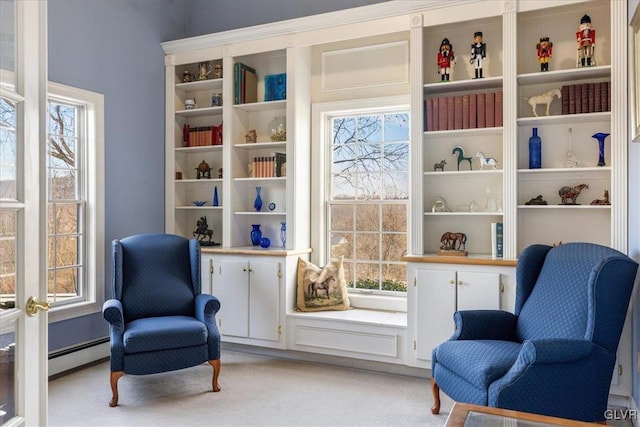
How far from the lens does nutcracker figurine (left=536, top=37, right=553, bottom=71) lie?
353 cm

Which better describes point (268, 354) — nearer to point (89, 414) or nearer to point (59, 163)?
point (89, 414)

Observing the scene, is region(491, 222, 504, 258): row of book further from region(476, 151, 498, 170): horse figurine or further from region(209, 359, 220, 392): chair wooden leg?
region(209, 359, 220, 392): chair wooden leg

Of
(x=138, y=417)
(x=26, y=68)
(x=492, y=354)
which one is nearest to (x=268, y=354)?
(x=138, y=417)

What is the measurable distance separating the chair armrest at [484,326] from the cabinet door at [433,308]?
492mm

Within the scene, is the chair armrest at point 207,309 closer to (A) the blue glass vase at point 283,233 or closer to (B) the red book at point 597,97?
(A) the blue glass vase at point 283,233

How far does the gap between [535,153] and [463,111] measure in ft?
1.96

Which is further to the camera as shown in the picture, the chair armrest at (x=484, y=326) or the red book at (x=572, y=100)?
the red book at (x=572, y=100)

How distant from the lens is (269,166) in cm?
456

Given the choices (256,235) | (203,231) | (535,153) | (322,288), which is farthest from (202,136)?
(535,153)

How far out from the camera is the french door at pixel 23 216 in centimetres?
150

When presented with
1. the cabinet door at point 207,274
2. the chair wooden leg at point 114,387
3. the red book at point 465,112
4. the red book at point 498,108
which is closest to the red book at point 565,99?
the red book at point 498,108

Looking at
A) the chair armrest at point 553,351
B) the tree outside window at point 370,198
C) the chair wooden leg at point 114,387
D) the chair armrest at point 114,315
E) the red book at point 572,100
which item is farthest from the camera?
the tree outside window at point 370,198

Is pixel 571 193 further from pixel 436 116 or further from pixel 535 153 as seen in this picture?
pixel 436 116

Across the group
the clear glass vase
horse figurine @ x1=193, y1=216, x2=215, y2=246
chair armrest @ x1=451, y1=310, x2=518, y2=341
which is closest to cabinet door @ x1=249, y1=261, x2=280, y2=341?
horse figurine @ x1=193, y1=216, x2=215, y2=246
